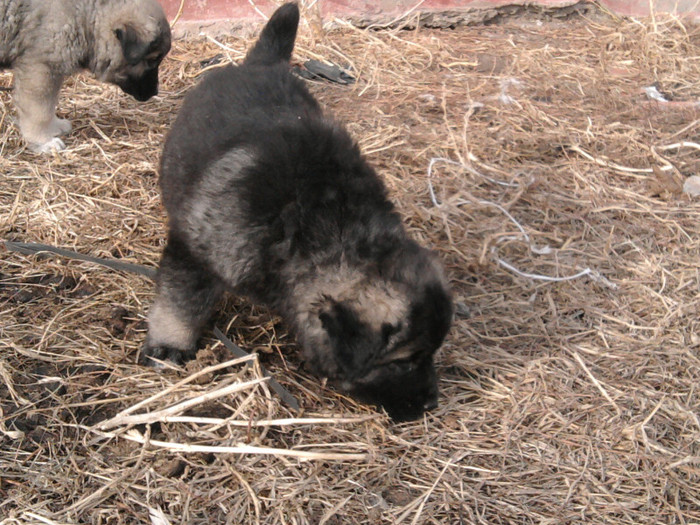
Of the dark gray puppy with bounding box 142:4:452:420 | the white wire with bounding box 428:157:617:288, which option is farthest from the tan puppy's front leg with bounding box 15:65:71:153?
the white wire with bounding box 428:157:617:288

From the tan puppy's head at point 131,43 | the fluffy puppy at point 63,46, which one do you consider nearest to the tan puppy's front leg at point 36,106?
the fluffy puppy at point 63,46

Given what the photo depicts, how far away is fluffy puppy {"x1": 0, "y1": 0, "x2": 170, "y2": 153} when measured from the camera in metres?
5.27

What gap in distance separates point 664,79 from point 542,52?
43.9 inches

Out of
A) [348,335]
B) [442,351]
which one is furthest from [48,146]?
[348,335]

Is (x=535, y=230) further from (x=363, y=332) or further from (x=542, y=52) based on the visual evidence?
(x=542, y=52)

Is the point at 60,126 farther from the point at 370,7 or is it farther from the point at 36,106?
the point at 370,7

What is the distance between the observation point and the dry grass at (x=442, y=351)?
118 inches

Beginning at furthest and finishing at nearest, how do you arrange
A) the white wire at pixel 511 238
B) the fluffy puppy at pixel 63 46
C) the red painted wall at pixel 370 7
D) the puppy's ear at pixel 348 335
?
the red painted wall at pixel 370 7
the fluffy puppy at pixel 63 46
the white wire at pixel 511 238
the puppy's ear at pixel 348 335

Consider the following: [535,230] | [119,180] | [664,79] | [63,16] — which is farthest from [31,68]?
[664,79]

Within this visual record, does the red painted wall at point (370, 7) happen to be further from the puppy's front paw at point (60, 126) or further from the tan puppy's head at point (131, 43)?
the puppy's front paw at point (60, 126)

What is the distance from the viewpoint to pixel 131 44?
18.1 ft

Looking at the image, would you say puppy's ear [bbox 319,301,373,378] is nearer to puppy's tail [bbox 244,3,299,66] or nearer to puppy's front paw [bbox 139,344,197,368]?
puppy's front paw [bbox 139,344,197,368]

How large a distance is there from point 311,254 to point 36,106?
3327 mm

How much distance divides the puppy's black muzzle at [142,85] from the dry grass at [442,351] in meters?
0.20
